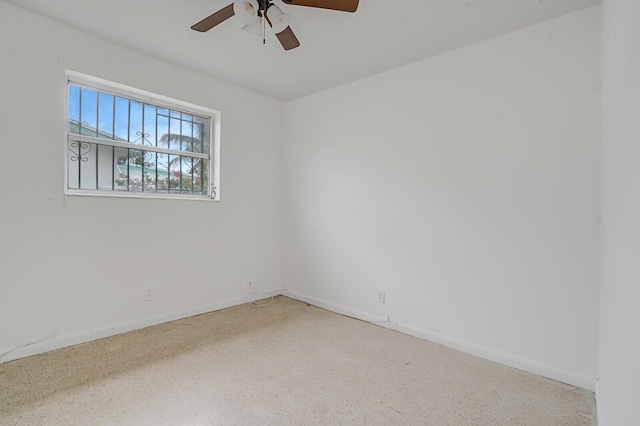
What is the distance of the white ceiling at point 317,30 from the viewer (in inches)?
80.3

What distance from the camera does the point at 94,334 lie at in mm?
2498

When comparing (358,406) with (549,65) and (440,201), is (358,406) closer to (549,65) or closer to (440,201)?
(440,201)

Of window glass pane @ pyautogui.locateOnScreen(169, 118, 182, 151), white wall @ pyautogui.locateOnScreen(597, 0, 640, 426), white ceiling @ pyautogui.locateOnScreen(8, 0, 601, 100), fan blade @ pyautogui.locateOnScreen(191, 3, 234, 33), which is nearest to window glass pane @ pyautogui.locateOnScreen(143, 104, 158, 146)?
window glass pane @ pyautogui.locateOnScreen(169, 118, 182, 151)

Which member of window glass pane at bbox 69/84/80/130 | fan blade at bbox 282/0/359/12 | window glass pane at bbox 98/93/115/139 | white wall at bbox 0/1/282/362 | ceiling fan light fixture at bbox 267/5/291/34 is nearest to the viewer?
fan blade at bbox 282/0/359/12

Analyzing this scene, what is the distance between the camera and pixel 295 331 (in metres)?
2.81

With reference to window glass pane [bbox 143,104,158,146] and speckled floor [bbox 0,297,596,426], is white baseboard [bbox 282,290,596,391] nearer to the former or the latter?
speckled floor [bbox 0,297,596,426]

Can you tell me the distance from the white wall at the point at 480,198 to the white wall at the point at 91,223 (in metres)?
1.08

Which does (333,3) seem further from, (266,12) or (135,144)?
(135,144)

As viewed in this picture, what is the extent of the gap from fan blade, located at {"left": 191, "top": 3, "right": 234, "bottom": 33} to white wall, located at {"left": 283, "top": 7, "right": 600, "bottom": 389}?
1645 millimetres

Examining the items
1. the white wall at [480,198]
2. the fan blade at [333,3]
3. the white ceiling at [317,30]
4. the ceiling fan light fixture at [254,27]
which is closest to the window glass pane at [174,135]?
the white ceiling at [317,30]

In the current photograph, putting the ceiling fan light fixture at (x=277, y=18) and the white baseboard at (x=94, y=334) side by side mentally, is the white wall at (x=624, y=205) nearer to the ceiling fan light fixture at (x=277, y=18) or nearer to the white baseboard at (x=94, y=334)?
the ceiling fan light fixture at (x=277, y=18)

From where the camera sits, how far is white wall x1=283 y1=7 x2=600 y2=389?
201cm

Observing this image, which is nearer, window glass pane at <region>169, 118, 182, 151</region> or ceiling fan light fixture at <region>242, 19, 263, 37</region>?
ceiling fan light fixture at <region>242, 19, 263, 37</region>

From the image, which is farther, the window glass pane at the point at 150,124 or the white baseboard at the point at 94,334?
the window glass pane at the point at 150,124
